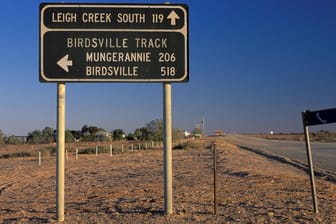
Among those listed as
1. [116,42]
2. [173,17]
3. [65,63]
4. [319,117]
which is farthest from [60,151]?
[319,117]

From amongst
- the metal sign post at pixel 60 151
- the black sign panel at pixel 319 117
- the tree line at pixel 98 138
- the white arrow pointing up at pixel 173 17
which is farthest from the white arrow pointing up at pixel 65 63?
the tree line at pixel 98 138

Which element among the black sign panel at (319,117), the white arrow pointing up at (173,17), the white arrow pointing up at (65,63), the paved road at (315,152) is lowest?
the paved road at (315,152)

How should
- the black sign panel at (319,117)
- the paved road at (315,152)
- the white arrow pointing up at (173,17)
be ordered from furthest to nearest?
the paved road at (315,152) < the white arrow pointing up at (173,17) < the black sign panel at (319,117)

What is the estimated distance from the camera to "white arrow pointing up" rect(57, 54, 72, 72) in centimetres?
930

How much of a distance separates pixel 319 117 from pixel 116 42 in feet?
12.2

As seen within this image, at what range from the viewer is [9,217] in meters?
10.2

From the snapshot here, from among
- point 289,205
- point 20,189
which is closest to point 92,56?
point 289,205

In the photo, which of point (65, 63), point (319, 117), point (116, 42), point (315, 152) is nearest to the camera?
point (319, 117)

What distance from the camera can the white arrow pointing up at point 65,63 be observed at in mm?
9305

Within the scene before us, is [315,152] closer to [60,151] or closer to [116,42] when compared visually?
[116,42]

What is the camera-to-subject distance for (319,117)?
8820 mm

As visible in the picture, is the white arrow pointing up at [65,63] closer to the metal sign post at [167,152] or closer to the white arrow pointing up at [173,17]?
the metal sign post at [167,152]

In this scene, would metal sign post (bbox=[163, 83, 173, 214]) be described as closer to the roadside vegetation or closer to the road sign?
the road sign

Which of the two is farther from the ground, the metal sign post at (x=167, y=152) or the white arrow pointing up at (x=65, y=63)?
the white arrow pointing up at (x=65, y=63)
